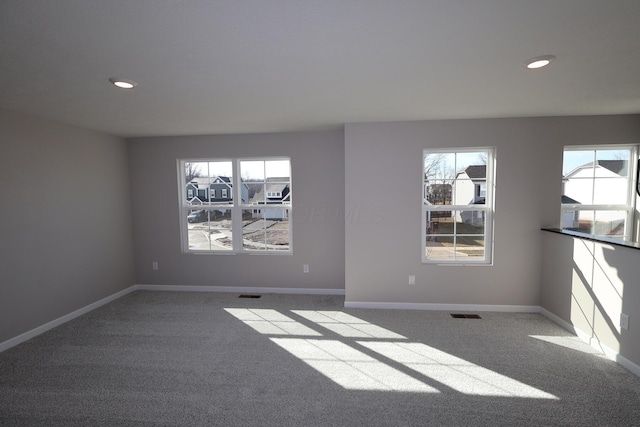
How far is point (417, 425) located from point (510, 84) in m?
2.54

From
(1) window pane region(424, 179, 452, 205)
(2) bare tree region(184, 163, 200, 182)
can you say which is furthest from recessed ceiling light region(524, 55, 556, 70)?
(2) bare tree region(184, 163, 200, 182)

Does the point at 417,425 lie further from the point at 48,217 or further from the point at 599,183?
the point at 48,217

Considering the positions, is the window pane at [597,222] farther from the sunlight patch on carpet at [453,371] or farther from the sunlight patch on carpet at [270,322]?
the sunlight patch on carpet at [270,322]

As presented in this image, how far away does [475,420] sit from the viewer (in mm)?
1866

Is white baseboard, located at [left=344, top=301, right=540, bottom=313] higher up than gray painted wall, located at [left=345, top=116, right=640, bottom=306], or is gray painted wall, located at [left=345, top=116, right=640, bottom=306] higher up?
gray painted wall, located at [left=345, top=116, right=640, bottom=306]

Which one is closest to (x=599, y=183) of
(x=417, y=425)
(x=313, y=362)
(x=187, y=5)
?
(x=417, y=425)

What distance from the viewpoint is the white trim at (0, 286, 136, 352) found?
284 cm

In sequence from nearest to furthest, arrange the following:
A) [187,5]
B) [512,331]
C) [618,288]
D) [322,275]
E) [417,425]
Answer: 1. [187,5]
2. [417,425]
3. [618,288]
4. [512,331]
5. [322,275]

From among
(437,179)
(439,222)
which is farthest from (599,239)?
(437,179)

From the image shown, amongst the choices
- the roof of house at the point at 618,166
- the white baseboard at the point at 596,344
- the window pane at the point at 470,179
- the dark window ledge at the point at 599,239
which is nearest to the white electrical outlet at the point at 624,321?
the white baseboard at the point at 596,344

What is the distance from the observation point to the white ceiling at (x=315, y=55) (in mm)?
1346

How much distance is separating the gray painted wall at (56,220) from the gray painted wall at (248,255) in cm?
29

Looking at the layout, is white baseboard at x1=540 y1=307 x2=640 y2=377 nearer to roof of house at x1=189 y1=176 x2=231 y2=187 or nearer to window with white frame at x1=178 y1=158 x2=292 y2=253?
window with white frame at x1=178 y1=158 x2=292 y2=253

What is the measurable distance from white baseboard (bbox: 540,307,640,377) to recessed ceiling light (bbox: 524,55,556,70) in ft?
8.05
